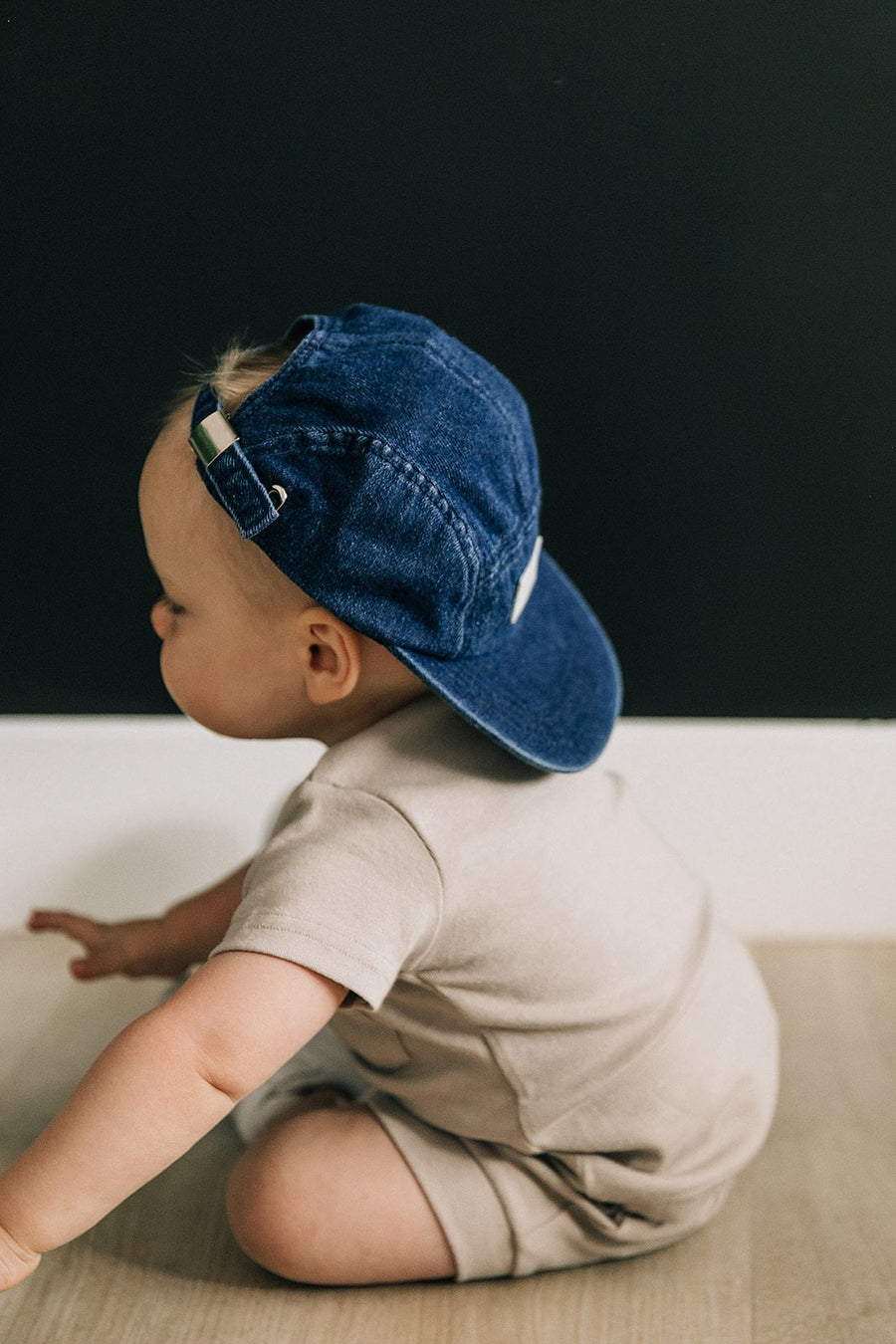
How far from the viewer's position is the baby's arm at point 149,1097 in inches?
27.5

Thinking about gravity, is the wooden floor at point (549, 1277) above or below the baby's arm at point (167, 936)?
below

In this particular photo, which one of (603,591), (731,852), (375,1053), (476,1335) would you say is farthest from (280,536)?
(731,852)

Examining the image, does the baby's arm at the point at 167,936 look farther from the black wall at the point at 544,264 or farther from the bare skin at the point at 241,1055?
the black wall at the point at 544,264

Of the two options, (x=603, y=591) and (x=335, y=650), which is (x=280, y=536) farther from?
(x=603, y=591)

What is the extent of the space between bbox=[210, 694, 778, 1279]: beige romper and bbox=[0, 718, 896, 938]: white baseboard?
1.34ft

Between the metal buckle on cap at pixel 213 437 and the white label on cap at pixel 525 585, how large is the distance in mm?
204

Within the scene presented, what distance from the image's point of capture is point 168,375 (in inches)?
49.2

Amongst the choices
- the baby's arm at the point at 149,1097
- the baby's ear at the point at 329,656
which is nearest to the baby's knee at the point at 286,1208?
the baby's arm at the point at 149,1097

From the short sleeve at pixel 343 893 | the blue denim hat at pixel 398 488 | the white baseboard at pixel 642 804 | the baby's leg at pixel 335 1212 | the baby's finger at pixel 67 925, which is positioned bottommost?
the white baseboard at pixel 642 804

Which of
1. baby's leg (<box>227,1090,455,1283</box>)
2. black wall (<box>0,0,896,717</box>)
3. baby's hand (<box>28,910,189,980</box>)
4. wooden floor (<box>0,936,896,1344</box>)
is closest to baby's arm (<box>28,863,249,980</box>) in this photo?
baby's hand (<box>28,910,189,980</box>)

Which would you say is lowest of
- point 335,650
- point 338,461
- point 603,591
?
point 603,591

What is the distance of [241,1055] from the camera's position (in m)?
0.71

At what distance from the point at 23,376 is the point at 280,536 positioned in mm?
617

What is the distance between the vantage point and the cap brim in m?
0.79
